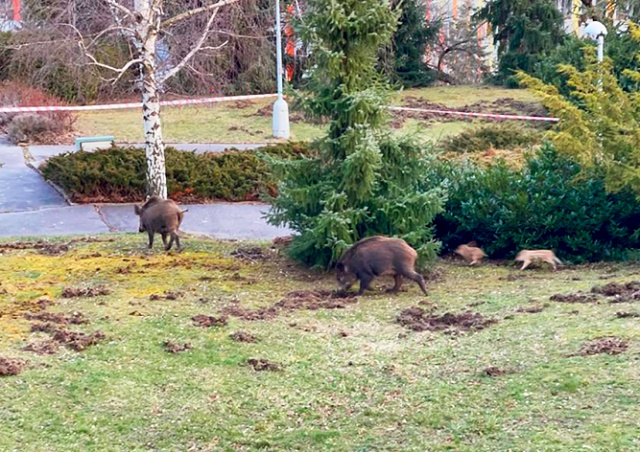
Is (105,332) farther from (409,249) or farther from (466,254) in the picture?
(466,254)

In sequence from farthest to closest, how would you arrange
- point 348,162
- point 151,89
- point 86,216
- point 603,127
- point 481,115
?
point 481,115
point 86,216
point 151,89
point 603,127
point 348,162

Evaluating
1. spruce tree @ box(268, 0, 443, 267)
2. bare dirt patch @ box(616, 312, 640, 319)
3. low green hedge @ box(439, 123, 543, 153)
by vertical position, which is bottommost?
low green hedge @ box(439, 123, 543, 153)

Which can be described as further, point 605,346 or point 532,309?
point 532,309

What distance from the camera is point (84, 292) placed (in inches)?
393

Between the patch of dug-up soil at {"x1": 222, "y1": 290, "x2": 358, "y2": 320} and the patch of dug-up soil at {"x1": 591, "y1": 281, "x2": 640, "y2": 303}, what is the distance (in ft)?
8.00

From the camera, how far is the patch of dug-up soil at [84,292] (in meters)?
9.90

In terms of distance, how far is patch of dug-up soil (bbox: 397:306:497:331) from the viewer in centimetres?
889

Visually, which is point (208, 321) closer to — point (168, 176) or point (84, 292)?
point (84, 292)

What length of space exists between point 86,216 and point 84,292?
19.3 ft

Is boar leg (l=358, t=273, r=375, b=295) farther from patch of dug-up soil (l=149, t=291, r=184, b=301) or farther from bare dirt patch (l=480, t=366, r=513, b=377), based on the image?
bare dirt patch (l=480, t=366, r=513, b=377)

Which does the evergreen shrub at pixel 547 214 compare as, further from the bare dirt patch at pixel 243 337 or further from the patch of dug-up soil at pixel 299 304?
the bare dirt patch at pixel 243 337

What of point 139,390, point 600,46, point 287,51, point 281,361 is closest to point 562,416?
point 281,361

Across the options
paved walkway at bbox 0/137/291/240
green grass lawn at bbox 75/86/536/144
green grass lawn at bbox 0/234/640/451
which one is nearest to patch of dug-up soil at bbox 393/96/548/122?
green grass lawn at bbox 75/86/536/144

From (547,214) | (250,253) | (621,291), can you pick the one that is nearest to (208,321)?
(250,253)
